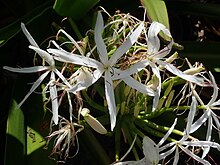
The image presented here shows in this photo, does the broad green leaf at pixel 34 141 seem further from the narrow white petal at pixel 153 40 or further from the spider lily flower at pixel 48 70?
the narrow white petal at pixel 153 40

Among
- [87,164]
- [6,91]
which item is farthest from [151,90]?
[87,164]

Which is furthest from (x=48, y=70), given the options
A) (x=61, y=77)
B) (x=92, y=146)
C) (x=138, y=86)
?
(x=92, y=146)

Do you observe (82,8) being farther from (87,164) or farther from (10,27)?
(87,164)

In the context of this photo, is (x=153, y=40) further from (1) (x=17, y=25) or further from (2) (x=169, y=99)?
(1) (x=17, y=25)

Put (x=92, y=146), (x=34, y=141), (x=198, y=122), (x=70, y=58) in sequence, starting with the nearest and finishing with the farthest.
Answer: (x=70, y=58), (x=198, y=122), (x=34, y=141), (x=92, y=146)

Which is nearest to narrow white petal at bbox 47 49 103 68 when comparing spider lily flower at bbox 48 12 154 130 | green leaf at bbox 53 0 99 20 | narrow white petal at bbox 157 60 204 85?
spider lily flower at bbox 48 12 154 130

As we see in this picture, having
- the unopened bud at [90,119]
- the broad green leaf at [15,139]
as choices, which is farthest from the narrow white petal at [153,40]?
the broad green leaf at [15,139]

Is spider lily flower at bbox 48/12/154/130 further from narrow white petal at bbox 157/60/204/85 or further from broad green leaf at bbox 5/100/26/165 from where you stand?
broad green leaf at bbox 5/100/26/165
